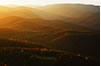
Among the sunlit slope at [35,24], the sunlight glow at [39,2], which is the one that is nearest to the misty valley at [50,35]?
the sunlit slope at [35,24]

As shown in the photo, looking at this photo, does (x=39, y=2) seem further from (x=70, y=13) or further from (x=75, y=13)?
(x=75, y=13)

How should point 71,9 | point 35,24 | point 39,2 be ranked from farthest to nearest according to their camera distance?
point 71,9 < point 39,2 < point 35,24

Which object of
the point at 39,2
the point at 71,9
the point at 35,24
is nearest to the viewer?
the point at 35,24

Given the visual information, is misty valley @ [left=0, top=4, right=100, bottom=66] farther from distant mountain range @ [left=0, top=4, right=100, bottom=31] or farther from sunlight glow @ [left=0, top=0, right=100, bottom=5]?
sunlight glow @ [left=0, top=0, right=100, bottom=5]

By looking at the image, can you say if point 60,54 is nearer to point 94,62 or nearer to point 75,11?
point 94,62

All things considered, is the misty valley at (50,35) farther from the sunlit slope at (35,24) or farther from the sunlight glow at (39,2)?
the sunlight glow at (39,2)

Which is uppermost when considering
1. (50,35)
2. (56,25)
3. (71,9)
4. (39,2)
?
(39,2)

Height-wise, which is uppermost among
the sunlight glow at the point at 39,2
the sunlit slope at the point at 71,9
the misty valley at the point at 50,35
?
the sunlight glow at the point at 39,2

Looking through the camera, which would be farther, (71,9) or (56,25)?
(71,9)

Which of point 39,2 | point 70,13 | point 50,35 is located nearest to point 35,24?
point 50,35
